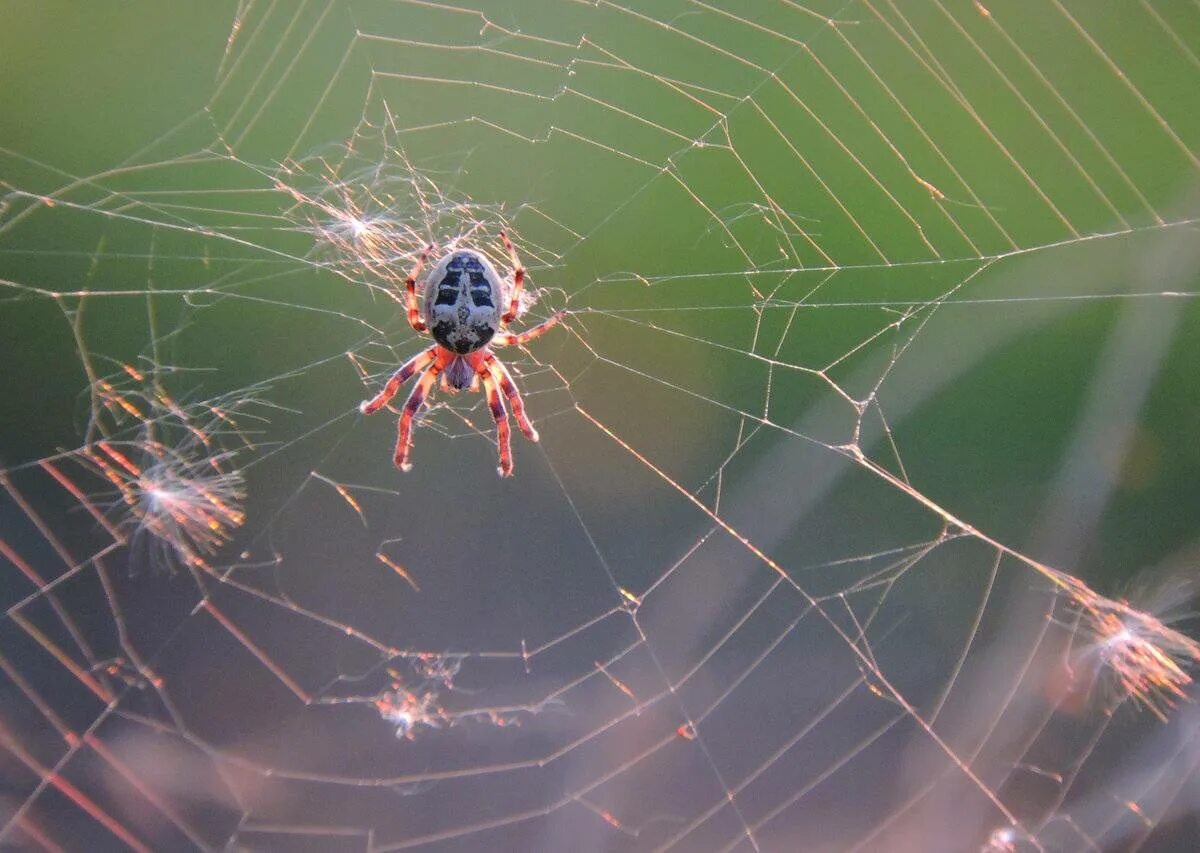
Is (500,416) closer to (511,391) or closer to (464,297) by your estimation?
(511,391)

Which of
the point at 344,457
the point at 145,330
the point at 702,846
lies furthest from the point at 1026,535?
the point at 145,330

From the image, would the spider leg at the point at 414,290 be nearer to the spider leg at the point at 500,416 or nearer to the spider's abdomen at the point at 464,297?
the spider's abdomen at the point at 464,297

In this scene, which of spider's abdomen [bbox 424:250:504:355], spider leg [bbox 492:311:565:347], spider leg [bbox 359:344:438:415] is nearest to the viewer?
spider's abdomen [bbox 424:250:504:355]

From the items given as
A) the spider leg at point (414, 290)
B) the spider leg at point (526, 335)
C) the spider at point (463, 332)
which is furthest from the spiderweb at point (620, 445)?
the spider leg at point (526, 335)

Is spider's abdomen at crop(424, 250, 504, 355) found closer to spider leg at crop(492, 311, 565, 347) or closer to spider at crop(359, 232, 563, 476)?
spider at crop(359, 232, 563, 476)

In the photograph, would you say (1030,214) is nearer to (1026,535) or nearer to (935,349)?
(935,349)

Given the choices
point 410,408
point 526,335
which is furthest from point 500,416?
point 526,335

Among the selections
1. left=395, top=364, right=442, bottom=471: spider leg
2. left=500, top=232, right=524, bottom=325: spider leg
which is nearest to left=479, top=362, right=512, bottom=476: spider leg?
left=395, top=364, right=442, bottom=471: spider leg
